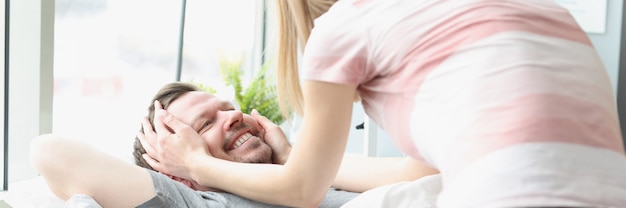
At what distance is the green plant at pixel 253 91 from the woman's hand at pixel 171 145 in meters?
2.49

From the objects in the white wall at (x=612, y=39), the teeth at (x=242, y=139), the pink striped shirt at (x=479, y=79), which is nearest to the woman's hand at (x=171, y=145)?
the teeth at (x=242, y=139)

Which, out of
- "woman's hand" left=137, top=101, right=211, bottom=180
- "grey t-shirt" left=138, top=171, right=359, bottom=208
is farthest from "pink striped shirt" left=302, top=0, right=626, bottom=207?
"woman's hand" left=137, top=101, right=211, bottom=180

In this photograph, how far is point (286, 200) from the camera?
1.32 metres

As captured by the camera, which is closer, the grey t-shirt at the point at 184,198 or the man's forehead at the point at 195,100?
the grey t-shirt at the point at 184,198

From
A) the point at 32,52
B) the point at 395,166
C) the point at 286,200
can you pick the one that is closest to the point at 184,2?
the point at 32,52

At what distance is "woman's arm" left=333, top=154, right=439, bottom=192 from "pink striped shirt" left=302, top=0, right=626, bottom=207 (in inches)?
27.0

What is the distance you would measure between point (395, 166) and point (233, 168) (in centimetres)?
43

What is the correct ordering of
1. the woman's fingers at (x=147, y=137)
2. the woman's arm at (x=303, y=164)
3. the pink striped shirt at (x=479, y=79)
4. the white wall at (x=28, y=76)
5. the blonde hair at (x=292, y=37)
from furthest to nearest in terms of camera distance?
1. the white wall at (x=28, y=76)
2. the woman's fingers at (x=147, y=137)
3. the blonde hair at (x=292, y=37)
4. the woman's arm at (x=303, y=164)
5. the pink striped shirt at (x=479, y=79)

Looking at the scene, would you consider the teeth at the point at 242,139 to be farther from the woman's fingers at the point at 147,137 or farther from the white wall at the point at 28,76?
the white wall at the point at 28,76

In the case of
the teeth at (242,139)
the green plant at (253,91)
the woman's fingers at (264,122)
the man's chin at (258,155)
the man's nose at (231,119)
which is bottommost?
the green plant at (253,91)

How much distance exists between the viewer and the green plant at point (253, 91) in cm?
433

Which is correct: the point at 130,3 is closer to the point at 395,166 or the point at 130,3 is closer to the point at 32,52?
the point at 32,52

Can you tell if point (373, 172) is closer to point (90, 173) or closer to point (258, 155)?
point (258, 155)

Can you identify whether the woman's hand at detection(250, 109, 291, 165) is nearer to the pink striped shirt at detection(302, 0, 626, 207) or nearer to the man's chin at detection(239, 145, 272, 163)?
the man's chin at detection(239, 145, 272, 163)
